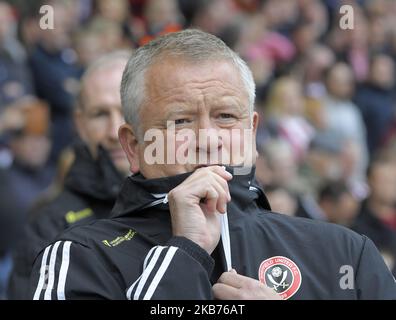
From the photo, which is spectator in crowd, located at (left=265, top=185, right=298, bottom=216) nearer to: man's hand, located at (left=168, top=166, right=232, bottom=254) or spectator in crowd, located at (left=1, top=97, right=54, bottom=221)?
spectator in crowd, located at (left=1, top=97, right=54, bottom=221)

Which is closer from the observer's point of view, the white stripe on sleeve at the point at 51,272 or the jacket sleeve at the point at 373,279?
the white stripe on sleeve at the point at 51,272

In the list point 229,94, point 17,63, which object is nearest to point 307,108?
point 17,63

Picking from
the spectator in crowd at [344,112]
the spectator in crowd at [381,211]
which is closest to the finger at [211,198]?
the spectator in crowd at [381,211]

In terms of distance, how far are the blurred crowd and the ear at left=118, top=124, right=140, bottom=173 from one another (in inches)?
134

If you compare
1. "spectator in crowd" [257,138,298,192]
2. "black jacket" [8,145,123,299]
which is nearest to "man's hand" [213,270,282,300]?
"black jacket" [8,145,123,299]

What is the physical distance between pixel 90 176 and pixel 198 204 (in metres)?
2.35

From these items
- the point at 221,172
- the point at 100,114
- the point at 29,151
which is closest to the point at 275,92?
the point at 29,151

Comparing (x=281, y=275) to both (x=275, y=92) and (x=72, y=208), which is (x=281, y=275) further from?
(x=275, y=92)

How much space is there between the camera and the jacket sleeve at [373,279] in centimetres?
327

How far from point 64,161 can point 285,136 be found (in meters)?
3.65

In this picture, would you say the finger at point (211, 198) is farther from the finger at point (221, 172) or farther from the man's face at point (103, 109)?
the man's face at point (103, 109)

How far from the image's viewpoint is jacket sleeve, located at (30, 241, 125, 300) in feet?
10.4

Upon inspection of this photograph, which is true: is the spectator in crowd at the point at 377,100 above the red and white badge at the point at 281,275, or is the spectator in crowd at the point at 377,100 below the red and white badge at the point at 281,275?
below

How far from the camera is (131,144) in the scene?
12.0 ft
